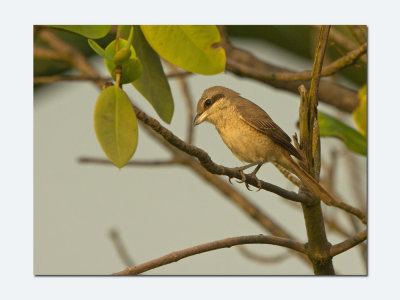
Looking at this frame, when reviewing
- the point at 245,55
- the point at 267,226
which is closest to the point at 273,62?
the point at 245,55

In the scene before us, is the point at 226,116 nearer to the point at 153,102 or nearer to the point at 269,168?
the point at 269,168

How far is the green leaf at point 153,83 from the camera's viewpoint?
1.42 m

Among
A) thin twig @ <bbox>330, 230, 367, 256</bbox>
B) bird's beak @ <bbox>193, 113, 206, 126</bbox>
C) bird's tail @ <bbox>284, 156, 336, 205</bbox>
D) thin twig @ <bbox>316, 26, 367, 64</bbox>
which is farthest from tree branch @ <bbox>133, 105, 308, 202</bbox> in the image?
thin twig @ <bbox>316, 26, 367, 64</bbox>

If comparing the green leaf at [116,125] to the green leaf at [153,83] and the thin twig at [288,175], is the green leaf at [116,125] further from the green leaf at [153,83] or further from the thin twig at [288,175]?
the thin twig at [288,175]

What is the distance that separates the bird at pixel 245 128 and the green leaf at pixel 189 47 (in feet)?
1.90

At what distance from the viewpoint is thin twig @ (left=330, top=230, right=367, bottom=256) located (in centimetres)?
167

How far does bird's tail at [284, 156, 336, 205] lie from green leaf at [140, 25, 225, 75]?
1.82 ft

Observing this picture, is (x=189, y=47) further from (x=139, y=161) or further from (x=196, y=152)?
(x=139, y=161)

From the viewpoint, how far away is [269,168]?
6.44 ft

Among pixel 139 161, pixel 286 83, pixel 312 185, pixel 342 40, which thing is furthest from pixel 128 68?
pixel 342 40

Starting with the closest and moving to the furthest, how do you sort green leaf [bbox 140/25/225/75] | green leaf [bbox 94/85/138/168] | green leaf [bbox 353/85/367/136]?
green leaf [bbox 94/85/138/168], green leaf [bbox 140/25/225/75], green leaf [bbox 353/85/367/136]

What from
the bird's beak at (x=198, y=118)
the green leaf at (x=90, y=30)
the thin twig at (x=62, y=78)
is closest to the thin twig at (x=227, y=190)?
the thin twig at (x=62, y=78)

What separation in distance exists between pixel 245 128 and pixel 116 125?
0.85 m

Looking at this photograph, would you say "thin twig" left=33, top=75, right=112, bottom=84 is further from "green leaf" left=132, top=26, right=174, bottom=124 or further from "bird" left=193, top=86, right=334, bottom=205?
"green leaf" left=132, top=26, right=174, bottom=124
